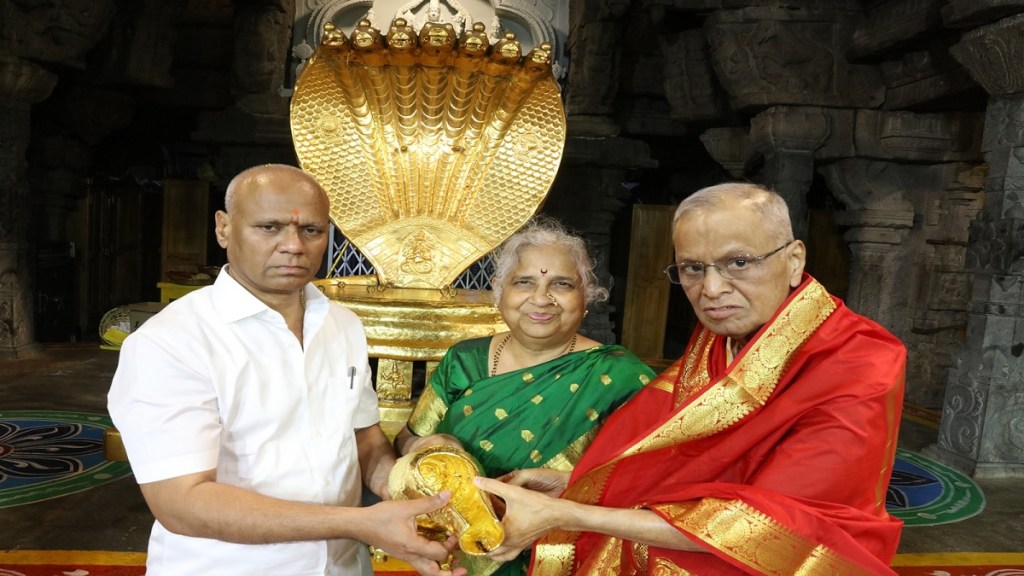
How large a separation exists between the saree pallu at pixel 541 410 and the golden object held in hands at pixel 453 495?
0.39m

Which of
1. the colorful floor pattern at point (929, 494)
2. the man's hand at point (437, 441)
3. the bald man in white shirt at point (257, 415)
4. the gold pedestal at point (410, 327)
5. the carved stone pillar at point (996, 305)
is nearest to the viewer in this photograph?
the bald man in white shirt at point (257, 415)

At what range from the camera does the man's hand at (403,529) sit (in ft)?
4.26

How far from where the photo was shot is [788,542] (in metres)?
1.29

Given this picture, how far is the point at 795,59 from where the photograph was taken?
5.79 meters

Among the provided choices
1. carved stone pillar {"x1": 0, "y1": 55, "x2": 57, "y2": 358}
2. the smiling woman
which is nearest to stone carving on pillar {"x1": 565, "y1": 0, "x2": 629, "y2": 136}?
carved stone pillar {"x1": 0, "y1": 55, "x2": 57, "y2": 358}

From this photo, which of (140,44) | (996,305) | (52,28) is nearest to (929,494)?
(996,305)

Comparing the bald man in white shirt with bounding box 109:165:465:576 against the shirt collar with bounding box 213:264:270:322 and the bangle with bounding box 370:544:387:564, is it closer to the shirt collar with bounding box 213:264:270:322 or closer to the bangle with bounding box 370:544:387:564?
the shirt collar with bounding box 213:264:270:322

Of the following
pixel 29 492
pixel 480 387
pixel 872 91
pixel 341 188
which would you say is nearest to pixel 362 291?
pixel 341 188

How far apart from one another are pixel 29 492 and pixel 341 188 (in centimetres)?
223

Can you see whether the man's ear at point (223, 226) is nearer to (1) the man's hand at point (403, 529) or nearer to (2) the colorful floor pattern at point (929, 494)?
(1) the man's hand at point (403, 529)

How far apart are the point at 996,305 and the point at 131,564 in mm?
4894


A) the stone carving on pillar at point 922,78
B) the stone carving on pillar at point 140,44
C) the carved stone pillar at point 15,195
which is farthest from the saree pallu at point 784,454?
the stone carving on pillar at point 140,44

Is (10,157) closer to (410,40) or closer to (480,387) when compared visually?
(410,40)

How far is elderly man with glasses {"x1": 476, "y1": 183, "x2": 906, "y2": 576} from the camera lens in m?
1.30
